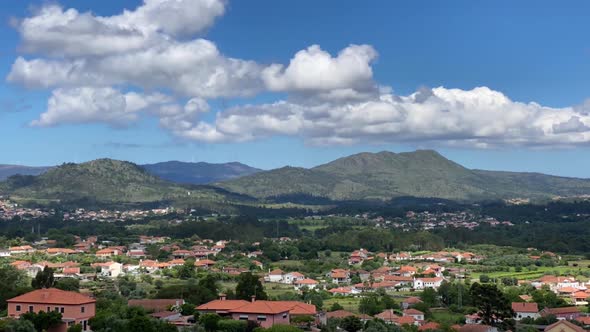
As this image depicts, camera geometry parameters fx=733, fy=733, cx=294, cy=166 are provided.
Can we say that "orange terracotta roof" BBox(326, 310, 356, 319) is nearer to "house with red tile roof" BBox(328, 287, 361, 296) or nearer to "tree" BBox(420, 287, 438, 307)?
"tree" BBox(420, 287, 438, 307)

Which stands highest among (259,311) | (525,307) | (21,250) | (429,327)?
(259,311)

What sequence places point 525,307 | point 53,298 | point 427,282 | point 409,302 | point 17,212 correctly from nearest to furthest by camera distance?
point 53,298 → point 525,307 → point 409,302 → point 427,282 → point 17,212

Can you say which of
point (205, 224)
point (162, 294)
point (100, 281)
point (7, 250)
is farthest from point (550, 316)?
point (205, 224)

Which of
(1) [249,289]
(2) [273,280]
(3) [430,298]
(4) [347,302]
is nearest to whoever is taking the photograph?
(1) [249,289]

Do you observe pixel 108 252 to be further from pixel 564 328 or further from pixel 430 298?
pixel 564 328

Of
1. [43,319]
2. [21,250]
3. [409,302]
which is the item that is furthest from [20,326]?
[21,250]

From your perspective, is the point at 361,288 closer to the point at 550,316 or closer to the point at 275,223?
the point at 550,316

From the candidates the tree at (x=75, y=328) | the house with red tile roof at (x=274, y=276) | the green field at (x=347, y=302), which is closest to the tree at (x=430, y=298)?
the green field at (x=347, y=302)

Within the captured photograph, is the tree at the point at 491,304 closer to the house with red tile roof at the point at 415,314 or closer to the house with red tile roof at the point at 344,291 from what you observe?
the house with red tile roof at the point at 415,314
